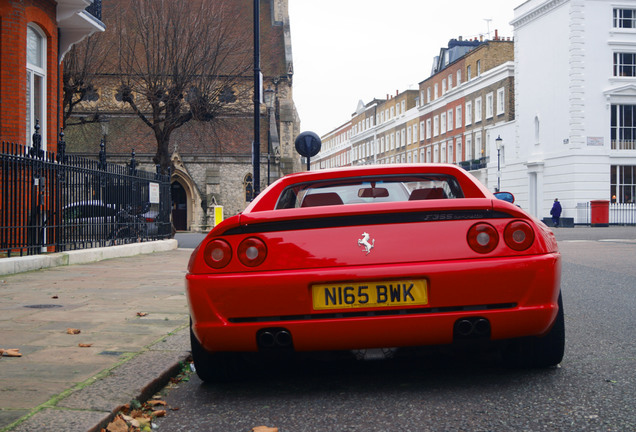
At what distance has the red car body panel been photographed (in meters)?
3.69

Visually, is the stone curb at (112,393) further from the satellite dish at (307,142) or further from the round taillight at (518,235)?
the satellite dish at (307,142)

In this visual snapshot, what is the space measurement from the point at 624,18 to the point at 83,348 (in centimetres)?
4095

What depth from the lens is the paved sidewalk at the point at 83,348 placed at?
3420 millimetres

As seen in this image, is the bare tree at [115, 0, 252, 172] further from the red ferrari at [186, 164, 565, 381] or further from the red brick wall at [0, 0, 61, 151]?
the red ferrari at [186, 164, 565, 381]

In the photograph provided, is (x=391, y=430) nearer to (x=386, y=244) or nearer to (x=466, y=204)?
(x=386, y=244)

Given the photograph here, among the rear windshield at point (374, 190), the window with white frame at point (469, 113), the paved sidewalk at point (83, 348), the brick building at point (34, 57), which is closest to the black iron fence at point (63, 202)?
the brick building at point (34, 57)

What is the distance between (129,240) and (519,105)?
114ft

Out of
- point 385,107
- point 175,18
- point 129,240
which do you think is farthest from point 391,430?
point 385,107

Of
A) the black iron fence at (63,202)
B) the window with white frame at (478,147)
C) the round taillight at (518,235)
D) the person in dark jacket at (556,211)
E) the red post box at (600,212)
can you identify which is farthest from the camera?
the window with white frame at (478,147)

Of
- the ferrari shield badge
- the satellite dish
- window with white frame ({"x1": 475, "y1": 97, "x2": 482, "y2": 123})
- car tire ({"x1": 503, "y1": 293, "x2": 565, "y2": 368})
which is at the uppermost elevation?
window with white frame ({"x1": 475, "y1": 97, "x2": 482, "y2": 123})

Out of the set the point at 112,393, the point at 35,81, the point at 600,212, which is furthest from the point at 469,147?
the point at 112,393

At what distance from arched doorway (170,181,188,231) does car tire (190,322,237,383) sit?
42.1m

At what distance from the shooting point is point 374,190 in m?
4.82

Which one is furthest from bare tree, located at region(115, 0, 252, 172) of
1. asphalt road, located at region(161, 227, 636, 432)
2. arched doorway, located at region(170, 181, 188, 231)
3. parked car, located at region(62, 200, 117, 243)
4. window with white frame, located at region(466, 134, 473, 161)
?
window with white frame, located at region(466, 134, 473, 161)
